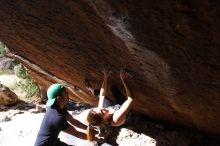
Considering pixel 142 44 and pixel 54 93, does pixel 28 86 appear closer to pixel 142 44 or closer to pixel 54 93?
pixel 54 93

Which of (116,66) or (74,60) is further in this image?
(74,60)

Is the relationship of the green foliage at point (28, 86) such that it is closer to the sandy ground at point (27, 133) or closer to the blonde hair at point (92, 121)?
the sandy ground at point (27, 133)

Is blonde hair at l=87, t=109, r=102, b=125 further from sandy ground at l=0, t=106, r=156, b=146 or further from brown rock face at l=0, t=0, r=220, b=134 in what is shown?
sandy ground at l=0, t=106, r=156, b=146

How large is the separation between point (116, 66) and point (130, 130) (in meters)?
2.59

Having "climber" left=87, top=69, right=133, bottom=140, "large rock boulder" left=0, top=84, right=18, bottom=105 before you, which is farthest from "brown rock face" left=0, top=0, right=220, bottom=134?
"large rock boulder" left=0, top=84, right=18, bottom=105

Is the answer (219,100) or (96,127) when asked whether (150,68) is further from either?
(96,127)

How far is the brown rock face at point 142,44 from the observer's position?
3.29 m

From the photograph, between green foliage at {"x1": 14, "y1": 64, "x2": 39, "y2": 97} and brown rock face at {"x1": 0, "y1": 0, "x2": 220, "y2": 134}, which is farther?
green foliage at {"x1": 14, "y1": 64, "x2": 39, "y2": 97}

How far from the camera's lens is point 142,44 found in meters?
3.94

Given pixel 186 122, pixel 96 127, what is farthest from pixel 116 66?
pixel 186 122

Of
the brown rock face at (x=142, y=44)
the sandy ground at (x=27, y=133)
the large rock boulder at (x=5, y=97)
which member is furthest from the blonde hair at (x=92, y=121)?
the large rock boulder at (x=5, y=97)

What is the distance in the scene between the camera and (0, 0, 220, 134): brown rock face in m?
3.29

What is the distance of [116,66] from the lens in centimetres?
508

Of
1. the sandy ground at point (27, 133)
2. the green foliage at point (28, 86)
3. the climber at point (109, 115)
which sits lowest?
the green foliage at point (28, 86)
